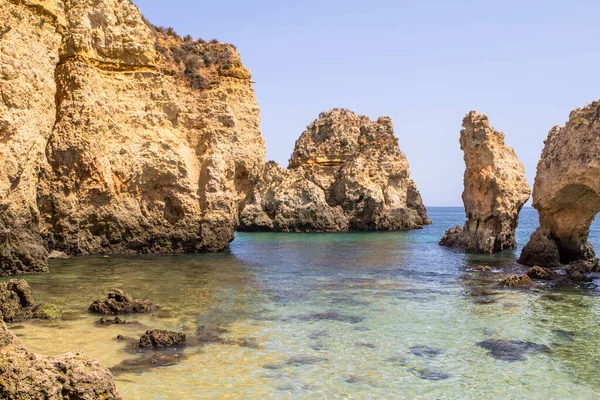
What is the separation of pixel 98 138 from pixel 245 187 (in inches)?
379

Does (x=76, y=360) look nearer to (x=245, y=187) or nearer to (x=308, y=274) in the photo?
(x=308, y=274)

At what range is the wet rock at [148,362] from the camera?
1023 cm

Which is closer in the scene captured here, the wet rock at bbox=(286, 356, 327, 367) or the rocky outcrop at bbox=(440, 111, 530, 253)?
the wet rock at bbox=(286, 356, 327, 367)

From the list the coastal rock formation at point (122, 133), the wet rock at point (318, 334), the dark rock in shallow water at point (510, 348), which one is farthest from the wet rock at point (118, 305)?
the dark rock in shallow water at point (510, 348)

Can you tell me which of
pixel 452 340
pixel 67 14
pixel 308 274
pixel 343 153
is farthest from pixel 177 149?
pixel 343 153

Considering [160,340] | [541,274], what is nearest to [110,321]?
[160,340]

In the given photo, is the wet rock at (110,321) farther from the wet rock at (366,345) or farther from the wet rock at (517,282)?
the wet rock at (517,282)

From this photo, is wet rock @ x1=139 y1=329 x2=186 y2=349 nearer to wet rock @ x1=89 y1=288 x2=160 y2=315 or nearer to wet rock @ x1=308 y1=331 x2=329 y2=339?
wet rock @ x1=308 y1=331 x2=329 y2=339

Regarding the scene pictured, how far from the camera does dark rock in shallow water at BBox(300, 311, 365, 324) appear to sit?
15016mm

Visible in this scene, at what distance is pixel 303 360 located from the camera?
11.3 m

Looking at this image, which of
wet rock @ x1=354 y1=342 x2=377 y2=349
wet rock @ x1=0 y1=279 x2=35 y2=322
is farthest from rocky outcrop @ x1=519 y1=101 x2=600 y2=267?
wet rock @ x1=0 y1=279 x2=35 y2=322

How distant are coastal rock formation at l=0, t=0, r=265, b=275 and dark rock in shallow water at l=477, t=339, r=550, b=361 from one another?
641 inches

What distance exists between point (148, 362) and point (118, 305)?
15.5ft

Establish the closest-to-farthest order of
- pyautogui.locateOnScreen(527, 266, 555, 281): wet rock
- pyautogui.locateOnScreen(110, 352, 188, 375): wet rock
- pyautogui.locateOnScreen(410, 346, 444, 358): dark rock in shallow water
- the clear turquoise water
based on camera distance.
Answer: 1. the clear turquoise water
2. pyautogui.locateOnScreen(110, 352, 188, 375): wet rock
3. pyautogui.locateOnScreen(410, 346, 444, 358): dark rock in shallow water
4. pyautogui.locateOnScreen(527, 266, 555, 281): wet rock
